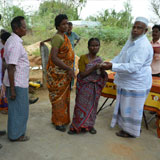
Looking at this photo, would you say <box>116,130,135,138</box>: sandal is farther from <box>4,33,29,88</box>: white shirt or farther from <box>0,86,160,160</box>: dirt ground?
<box>4,33,29,88</box>: white shirt

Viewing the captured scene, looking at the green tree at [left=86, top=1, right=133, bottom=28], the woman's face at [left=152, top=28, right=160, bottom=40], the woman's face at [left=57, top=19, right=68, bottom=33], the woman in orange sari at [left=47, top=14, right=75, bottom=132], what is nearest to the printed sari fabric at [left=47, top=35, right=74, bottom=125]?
the woman in orange sari at [left=47, top=14, right=75, bottom=132]

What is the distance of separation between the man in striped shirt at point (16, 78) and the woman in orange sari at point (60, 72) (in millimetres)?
491

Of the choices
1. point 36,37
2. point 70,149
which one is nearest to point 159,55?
point 70,149

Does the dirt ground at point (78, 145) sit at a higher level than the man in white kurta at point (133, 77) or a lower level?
lower

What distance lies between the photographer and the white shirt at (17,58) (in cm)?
235

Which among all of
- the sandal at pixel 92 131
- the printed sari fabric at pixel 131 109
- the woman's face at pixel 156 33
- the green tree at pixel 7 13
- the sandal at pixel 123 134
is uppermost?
the green tree at pixel 7 13

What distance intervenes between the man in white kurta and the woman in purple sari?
0.83ft

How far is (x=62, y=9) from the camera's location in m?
12.6

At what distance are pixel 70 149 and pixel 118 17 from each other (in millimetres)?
17302

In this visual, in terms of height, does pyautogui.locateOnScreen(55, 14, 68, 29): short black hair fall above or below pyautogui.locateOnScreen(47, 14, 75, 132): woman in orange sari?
above

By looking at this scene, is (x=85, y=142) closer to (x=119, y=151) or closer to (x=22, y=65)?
(x=119, y=151)

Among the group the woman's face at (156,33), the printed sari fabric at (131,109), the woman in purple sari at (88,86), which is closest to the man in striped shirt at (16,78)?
the woman in purple sari at (88,86)

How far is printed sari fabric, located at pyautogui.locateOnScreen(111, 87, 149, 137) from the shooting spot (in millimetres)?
2848

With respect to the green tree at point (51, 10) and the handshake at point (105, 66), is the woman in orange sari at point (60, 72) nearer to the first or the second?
the handshake at point (105, 66)
